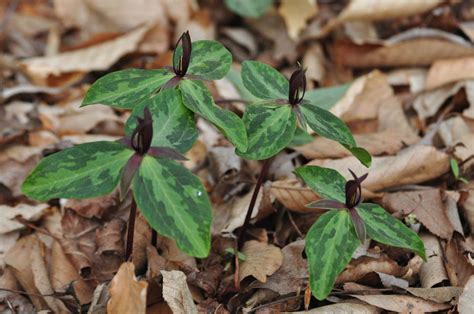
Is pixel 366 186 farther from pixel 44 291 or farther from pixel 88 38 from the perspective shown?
pixel 88 38

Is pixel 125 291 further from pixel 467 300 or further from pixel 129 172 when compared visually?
pixel 467 300

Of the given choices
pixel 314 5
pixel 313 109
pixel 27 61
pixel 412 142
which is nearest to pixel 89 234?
pixel 313 109

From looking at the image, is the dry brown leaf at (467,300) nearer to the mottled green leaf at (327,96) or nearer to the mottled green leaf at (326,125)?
the mottled green leaf at (326,125)

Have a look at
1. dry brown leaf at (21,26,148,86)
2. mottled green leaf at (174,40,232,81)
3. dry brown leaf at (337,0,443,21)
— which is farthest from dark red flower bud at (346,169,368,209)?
dry brown leaf at (21,26,148,86)

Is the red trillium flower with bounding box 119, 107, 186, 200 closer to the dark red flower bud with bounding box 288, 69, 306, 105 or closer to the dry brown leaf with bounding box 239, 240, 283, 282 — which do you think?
the dark red flower bud with bounding box 288, 69, 306, 105

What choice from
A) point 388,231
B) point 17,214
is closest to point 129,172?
point 388,231

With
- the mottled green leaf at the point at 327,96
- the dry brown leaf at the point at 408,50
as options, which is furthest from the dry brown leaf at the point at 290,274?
the dry brown leaf at the point at 408,50

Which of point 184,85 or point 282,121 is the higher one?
point 184,85
